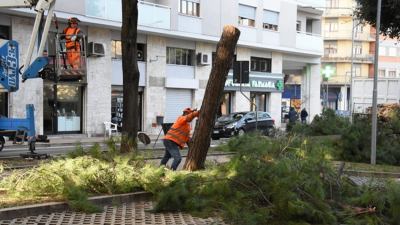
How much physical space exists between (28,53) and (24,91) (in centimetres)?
1193

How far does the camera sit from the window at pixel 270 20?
41.4 metres

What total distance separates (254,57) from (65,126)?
16.7 meters

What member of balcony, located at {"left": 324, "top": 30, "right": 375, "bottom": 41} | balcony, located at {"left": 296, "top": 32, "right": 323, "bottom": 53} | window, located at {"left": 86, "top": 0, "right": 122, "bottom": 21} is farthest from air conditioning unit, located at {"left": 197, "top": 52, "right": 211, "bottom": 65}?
balcony, located at {"left": 324, "top": 30, "right": 375, "bottom": 41}

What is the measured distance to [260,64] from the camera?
138ft

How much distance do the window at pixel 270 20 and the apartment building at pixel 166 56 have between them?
7 cm

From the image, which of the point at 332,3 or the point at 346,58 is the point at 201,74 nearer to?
the point at 346,58

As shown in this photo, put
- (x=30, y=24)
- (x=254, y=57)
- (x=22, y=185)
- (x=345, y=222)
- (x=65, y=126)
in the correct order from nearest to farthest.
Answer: (x=345, y=222) → (x=22, y=185) → (x=30, y=24) → (x=65, y=126) → (x=254, y=57)

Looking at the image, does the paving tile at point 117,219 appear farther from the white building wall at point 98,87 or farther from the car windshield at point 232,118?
the car windshield at point 232,118

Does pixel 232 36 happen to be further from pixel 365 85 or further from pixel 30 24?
pixel 365 85

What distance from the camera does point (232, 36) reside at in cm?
A: 1148

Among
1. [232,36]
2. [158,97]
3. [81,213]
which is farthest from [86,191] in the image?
[158,97]

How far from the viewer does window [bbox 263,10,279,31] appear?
4141cm

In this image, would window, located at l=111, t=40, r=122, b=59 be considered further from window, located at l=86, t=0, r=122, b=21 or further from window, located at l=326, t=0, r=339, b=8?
window, located at l=326, t=0, r=339, b=8

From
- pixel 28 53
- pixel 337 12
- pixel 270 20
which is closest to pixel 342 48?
pixel 337 12
